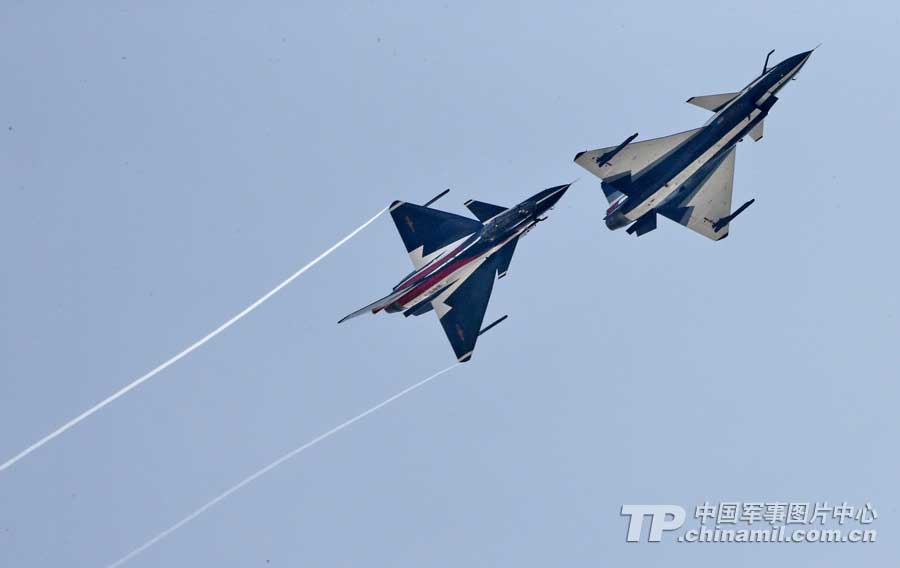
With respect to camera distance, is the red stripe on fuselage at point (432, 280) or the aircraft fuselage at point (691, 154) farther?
the aircraft fuselage at point (691, 154)

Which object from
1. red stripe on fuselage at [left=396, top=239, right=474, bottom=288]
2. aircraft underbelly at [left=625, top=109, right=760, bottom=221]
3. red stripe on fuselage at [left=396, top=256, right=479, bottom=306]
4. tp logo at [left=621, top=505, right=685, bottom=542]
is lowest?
tp logo at [left=621, top=505, right=685, bottom=542]

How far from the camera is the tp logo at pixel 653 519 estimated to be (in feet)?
184

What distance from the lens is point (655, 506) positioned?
56781mm

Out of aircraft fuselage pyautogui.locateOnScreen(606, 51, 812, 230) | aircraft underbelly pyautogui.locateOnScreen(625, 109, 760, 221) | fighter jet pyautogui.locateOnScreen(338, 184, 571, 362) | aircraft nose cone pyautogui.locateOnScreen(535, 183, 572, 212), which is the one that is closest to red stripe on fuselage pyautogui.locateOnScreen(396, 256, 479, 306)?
fighter jet pyautogui.locateOnScreen(338, 184, 571, 362)

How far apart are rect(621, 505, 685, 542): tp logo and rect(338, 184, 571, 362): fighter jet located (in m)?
10.0

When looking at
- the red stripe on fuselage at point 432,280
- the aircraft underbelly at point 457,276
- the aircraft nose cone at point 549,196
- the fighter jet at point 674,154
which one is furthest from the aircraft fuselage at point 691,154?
the red stripe on fuselage at point 432,280

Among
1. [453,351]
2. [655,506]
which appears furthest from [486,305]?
[655,506]

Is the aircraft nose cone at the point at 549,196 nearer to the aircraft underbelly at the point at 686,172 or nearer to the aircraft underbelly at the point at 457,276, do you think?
the aircraft underbelly at the point at 457,276

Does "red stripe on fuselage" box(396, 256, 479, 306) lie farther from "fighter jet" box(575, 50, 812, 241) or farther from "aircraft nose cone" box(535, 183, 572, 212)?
"fighter jet" box(575, 50, 812, 241)

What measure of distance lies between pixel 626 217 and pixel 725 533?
46.5ft

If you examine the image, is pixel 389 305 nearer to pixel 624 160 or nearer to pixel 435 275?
pixel 435 275

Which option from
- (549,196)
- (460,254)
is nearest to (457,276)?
(460,254)

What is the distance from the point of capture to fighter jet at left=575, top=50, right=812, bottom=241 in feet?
194

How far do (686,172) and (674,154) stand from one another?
0.98 meters
